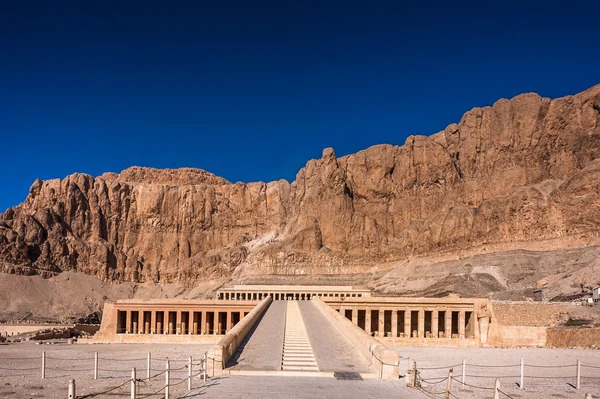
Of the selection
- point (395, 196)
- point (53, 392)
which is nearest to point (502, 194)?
point (395, 196)

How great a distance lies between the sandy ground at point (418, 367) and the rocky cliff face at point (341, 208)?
228 ft

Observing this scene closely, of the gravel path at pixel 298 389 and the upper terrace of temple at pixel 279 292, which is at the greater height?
the gravel path at pixel 298 389

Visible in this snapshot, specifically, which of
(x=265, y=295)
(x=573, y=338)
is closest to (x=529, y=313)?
(x=573, y=338)

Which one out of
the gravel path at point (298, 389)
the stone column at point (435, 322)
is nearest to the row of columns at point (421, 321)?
the stone column at point (435, 322)

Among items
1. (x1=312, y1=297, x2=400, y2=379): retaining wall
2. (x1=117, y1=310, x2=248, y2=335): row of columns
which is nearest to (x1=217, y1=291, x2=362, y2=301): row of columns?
(x1=117, y1=310, x2=248, y2=335): row of columns

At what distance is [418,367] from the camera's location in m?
25.4

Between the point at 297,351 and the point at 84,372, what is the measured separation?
9137 millimetres

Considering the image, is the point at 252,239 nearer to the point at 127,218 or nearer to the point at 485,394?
the point at 127,218

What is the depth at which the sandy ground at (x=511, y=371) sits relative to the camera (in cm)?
1847

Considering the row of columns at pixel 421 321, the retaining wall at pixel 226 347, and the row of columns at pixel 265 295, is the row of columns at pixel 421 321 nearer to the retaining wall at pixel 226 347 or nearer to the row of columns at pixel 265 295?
the retaining wall at pixel 226 347

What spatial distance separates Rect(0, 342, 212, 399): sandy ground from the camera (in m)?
16.2

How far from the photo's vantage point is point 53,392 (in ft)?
54.1

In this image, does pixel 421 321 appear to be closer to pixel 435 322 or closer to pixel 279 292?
pixel 435 322

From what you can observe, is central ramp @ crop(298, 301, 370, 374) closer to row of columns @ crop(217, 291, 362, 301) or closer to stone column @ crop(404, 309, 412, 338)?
stone column @ crop(404, 309, 412, 338)
